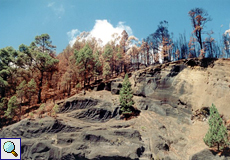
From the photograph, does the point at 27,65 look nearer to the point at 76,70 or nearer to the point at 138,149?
the point at 76,70

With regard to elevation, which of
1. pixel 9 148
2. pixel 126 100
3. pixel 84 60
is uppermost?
pixel 84 60

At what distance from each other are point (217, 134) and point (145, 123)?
8.91 meters

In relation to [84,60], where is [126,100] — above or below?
below

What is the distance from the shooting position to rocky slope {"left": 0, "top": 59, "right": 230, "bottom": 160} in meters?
18.2

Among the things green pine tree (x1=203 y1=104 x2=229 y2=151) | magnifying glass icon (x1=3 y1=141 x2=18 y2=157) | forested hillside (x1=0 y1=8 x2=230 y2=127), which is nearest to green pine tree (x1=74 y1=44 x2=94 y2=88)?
forested hillside (x1=0 y1=8 x2=230 y2=127)

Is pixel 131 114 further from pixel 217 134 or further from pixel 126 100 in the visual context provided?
pixel 217 134

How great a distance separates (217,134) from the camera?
1666 centimetres

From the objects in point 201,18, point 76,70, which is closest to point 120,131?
point 76,70

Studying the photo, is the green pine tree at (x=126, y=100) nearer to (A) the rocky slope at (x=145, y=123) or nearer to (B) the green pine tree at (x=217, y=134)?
(A) the rocky slope at (x=145, y=123)

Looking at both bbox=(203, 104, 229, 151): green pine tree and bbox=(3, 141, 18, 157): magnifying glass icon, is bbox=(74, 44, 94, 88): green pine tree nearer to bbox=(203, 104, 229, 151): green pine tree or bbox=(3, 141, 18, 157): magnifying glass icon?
bbox=(3, 141, 18, 157): magnifying glass icon

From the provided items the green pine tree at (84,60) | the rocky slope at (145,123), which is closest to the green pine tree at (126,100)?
the rocky slope at (145,123)

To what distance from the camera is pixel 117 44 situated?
4262 cm

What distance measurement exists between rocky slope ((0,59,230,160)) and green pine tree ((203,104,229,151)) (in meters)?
1.04

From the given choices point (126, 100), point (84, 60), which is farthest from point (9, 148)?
point (84, 60)
